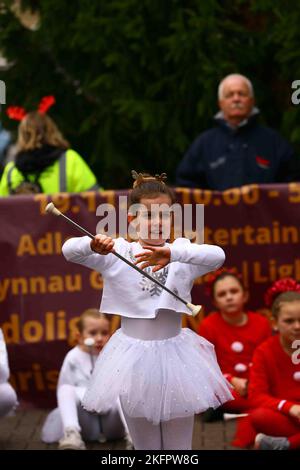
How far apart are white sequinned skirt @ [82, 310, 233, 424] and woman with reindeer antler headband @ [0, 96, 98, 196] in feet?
9.34

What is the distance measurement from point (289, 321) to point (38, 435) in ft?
5.93

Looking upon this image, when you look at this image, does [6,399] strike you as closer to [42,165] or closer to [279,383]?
[279,383]

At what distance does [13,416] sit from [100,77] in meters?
2.87

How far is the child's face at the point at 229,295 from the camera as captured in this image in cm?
762

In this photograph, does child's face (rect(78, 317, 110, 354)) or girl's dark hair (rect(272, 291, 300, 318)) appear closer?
girl's dark hair (rect(272, 291, 300, 318))

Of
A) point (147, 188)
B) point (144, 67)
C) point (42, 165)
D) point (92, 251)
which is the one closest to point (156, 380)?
point (92, 251)

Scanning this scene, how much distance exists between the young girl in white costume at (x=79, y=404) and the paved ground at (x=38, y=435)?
0.09 m

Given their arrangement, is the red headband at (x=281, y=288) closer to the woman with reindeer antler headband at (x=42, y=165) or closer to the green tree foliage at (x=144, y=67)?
the woman with reindeer antler headband at (x=42, y=165)

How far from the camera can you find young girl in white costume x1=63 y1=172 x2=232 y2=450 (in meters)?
5.25

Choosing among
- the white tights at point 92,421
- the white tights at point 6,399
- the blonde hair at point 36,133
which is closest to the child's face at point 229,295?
the white tights at point 92,421

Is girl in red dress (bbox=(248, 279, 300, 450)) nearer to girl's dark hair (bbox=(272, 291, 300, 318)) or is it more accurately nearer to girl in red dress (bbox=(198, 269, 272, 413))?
girl's dark hair (bbox=(272, 291, 300, 318))

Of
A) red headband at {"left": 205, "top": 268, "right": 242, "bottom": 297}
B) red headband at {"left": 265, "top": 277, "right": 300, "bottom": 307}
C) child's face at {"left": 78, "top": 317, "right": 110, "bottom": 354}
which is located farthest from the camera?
red headband at {"left": 205, "top": 268, "right": 242, "bottom": 297}

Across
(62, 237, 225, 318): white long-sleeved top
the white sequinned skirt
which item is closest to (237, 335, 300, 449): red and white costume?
the white sequinned skirt

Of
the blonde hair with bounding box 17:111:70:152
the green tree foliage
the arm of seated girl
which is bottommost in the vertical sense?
the arm of seated girl
